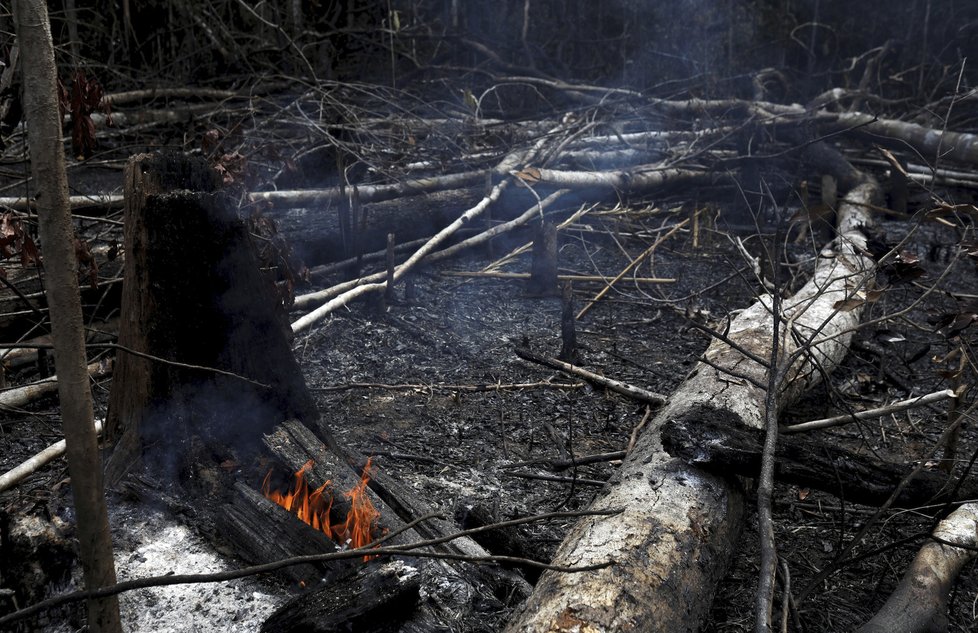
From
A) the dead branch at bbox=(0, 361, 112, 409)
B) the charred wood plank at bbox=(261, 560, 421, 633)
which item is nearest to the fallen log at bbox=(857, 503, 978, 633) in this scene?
the charred wood plank at bbox=(261, 560, 421, 633)

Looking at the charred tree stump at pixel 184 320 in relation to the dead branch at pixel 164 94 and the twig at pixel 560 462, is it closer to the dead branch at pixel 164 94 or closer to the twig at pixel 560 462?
the twig at pixel 560 462

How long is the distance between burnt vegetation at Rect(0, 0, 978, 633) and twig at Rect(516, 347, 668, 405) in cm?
2

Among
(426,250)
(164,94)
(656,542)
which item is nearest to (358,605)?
(656,542)

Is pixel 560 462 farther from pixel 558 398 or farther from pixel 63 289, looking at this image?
pixel 63 289

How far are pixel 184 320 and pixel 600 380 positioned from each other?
102 inches

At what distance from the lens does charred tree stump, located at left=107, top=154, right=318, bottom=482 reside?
8.63ft

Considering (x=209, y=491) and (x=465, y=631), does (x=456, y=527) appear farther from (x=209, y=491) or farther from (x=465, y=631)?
(x=209, y=491)

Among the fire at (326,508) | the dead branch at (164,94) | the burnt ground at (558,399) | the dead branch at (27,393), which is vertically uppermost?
the dead branch at (164,94)

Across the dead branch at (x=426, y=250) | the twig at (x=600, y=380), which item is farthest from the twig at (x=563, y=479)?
the dead branch at (x=426, y=250)

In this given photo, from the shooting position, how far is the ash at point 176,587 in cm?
228

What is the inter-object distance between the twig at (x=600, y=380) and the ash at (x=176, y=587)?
8.25 ft

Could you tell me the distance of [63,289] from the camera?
147cm

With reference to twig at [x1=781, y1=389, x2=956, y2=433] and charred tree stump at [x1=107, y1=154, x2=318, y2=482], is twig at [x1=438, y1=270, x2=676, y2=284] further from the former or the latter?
charred tree stump at [x1=107, y1=154, x2=318, y2=482]

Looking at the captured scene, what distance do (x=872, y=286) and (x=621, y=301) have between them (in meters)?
2.14
